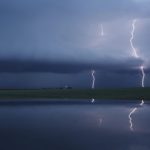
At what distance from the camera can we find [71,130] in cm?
2812

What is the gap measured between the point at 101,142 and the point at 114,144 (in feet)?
3.15

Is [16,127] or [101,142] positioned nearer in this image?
[101,142]

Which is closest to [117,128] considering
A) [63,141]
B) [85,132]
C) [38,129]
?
[85,132]

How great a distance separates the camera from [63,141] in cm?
2238

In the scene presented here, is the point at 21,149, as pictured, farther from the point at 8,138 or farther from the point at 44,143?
the point at 8,138

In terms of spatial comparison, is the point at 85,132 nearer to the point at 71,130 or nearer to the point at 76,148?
the point at 71,130

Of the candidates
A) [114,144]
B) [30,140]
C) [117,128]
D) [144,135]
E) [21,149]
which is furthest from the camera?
[117,128]

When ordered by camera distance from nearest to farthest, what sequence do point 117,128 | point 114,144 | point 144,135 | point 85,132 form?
point 114,144, point 144,135, point 85,132, point 117,128

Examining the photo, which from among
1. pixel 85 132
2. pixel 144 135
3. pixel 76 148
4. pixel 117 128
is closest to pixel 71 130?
pixel 85 132

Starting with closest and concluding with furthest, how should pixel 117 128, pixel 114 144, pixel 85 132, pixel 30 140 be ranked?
pixel 114 144, pixel 30 140, pixel 85 132, pixel 117 128

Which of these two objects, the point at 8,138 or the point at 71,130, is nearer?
the point at 8,138

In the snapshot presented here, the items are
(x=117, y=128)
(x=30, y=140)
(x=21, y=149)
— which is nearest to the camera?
(x=21, y=149)

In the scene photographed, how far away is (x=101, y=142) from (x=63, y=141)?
2146 millimetres

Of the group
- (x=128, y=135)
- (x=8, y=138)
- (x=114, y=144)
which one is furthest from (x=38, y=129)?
(x=114, y=144)
